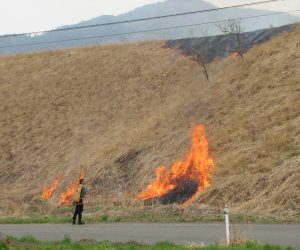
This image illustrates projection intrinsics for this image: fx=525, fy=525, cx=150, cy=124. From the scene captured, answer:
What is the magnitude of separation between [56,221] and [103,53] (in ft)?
104

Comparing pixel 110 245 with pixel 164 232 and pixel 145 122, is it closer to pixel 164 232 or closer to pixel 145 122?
pixel 164 232

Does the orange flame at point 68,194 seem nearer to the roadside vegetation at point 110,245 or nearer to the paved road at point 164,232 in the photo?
the paved road at point 164,232

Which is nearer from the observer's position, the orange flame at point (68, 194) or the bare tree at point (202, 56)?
the orange flame at point (68, 194)

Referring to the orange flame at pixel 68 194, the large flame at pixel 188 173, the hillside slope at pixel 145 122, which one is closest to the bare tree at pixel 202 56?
the hillside slope at pixel 145 122

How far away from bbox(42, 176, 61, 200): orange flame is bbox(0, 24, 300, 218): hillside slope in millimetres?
516

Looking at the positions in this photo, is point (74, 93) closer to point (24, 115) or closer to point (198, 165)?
point (24, 115)

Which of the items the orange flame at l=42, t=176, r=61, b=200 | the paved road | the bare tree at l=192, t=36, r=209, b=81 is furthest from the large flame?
the bare tree at l=192, t=36, r=209, b=81

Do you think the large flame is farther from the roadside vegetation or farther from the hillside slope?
the roadside vegetation

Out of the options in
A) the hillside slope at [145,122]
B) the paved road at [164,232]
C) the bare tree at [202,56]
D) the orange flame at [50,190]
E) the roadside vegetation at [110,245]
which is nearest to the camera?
the roadside vegetation at [110,245]

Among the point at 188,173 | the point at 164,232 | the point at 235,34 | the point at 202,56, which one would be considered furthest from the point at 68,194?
the point at 235,34

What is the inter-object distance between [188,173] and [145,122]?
10490 mm

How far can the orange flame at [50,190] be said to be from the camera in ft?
113

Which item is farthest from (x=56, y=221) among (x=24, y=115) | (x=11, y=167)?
(x=24, y=115)

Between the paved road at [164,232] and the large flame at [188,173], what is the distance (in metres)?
6.32
